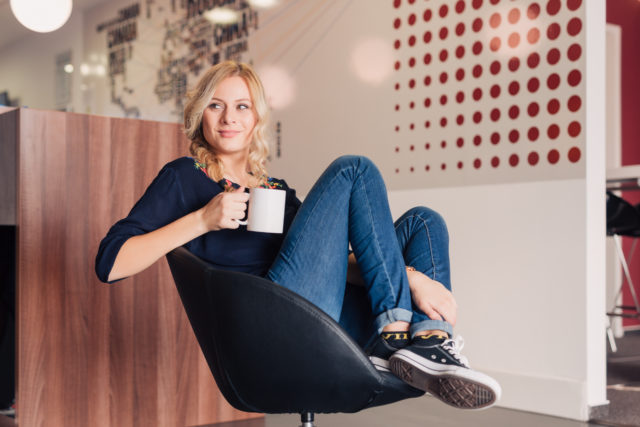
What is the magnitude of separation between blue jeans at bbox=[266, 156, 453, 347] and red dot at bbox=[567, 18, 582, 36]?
1627mm

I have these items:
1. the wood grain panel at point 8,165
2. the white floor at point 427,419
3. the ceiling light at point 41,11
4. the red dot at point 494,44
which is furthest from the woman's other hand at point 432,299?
the ceiling light at point 41,11

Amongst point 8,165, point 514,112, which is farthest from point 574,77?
point 8,165

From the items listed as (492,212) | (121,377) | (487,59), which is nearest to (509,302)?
(492,212)

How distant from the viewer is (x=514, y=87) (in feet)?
9.66

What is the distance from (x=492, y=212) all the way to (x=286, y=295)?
1833 mm

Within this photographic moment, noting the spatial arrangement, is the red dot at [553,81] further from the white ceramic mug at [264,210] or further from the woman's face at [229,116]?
the white ceramic mug at [264,210]

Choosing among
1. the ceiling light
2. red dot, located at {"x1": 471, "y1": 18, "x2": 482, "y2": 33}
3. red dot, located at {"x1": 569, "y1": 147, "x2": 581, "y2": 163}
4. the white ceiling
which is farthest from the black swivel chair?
the white ceiling

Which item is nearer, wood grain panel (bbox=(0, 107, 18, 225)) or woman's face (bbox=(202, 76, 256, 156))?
woman's face (bbox=(202, 76, 256, 156))

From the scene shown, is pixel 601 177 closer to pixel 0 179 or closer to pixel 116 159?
pixel 116 159

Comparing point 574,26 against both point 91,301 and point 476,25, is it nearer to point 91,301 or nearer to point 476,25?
point 476,25

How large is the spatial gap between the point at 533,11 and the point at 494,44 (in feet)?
0.70

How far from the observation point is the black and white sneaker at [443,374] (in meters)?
1.26

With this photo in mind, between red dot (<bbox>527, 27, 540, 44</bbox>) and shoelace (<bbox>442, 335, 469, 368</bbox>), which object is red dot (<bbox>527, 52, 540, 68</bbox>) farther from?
shoelace (<bbox>442, 335, 469, 368</bbox>)

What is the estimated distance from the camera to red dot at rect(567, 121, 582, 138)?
2699 mm
